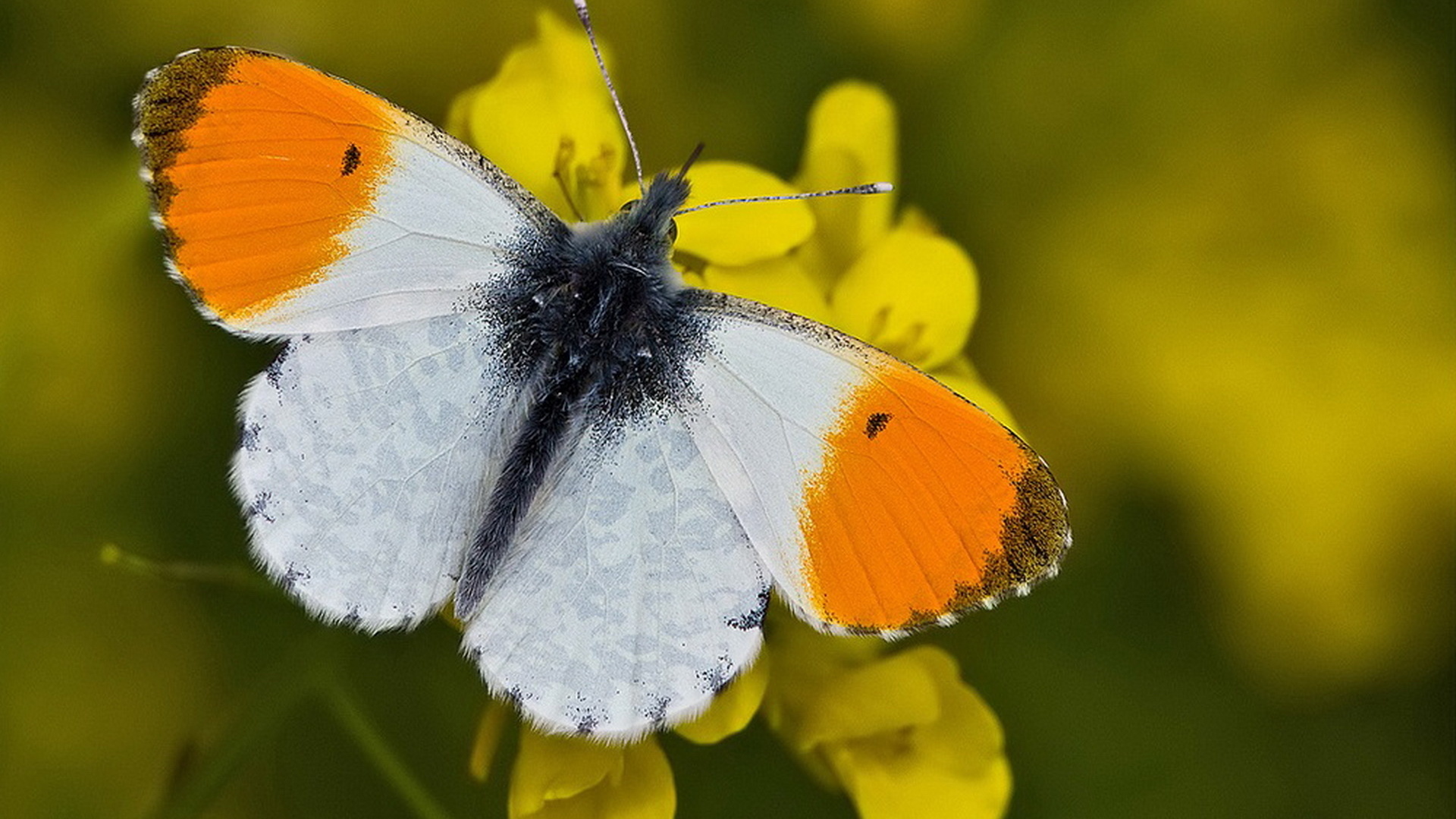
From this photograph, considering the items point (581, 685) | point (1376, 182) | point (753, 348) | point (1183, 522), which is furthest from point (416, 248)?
point (1376, 182)

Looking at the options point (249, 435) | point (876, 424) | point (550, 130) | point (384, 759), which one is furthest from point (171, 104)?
point (384, 759)

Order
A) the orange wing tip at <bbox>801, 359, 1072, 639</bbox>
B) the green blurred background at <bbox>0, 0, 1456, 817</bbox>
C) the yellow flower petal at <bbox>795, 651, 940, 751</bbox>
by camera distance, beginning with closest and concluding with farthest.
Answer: the orange wing tip at <bbox>801, 359, 1072, 639</bbox> → the yellow flower petal at <bbox>795, 651, 940, 751</bbox> → the green blurred background at <bbox>0, 0, 1456, 817</bbox>

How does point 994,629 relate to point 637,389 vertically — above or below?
below

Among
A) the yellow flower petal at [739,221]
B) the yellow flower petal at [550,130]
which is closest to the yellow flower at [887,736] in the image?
the yellow flower petal at [739,221]

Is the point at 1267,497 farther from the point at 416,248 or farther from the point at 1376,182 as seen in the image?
the point at 416,248

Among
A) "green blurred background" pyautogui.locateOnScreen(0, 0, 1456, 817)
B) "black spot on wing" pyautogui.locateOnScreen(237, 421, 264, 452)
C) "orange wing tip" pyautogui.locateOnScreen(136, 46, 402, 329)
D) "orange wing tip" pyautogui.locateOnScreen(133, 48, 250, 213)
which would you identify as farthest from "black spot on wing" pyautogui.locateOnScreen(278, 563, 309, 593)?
"green blurred background" pyautogui.locateOnScreen(0, 0, 1456, 817)

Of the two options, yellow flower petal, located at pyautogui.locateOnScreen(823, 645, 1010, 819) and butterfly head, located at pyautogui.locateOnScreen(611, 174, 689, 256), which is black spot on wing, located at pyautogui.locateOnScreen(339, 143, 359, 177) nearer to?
butterfly head, located at pyautogui.locateOnScreen(611, 174, 689, 256)

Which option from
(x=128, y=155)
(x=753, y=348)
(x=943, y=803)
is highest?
(x=753, y=348)
